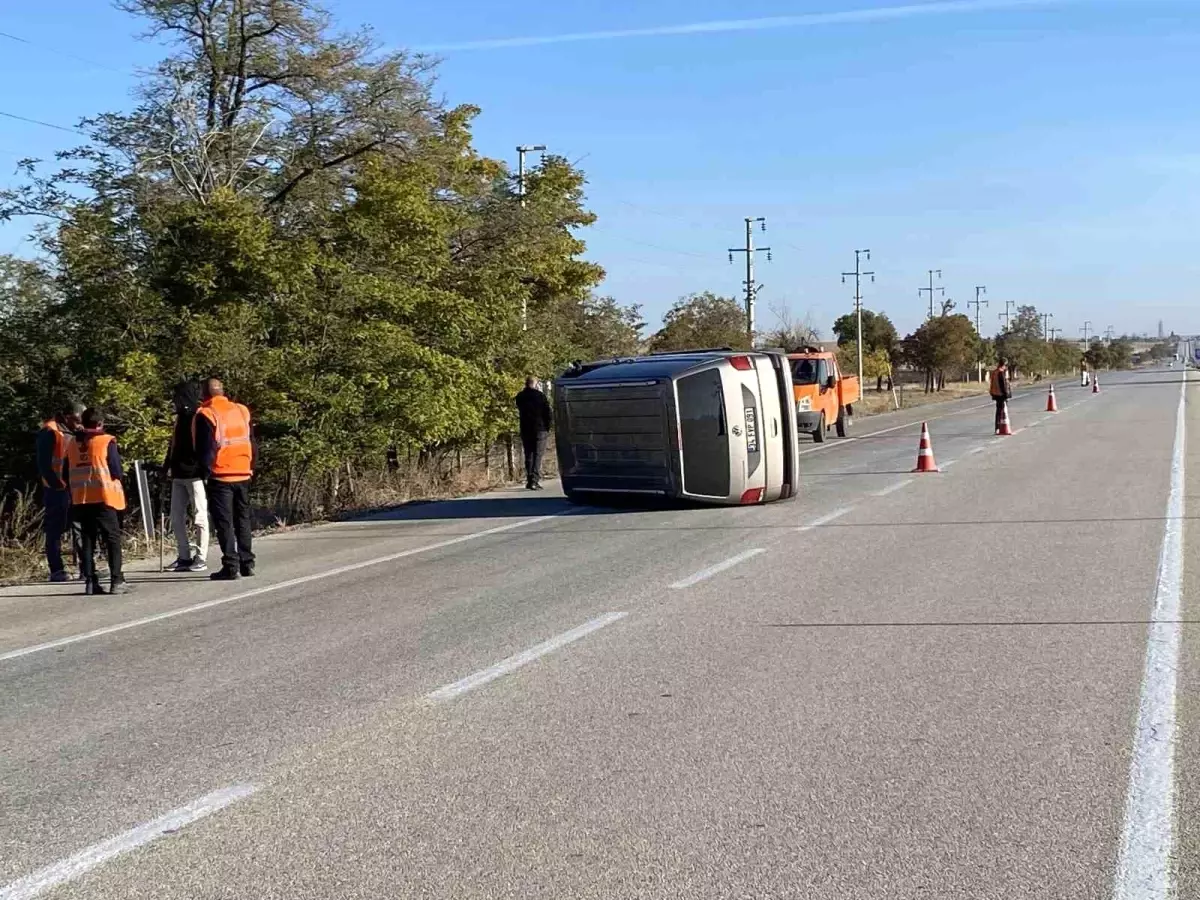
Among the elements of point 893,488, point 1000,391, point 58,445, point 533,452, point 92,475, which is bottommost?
point 893,488

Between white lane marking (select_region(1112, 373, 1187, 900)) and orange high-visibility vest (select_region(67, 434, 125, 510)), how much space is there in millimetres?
8065

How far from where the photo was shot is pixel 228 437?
35.9ft

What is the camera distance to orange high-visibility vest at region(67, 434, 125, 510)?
10438 millimetres

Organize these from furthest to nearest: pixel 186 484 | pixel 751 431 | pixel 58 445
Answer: pixel 751 431
pixel 58 445
pixel 186 484

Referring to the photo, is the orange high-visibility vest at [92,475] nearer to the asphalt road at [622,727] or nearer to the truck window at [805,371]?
the asphalt road at [622,727]

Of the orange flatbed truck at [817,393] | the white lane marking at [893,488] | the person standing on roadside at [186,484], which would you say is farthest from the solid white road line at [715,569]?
the orange flatbed truck at [817,393]

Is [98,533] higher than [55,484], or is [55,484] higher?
[55,484]

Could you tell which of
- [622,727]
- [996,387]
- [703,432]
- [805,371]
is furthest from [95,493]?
[996,387]

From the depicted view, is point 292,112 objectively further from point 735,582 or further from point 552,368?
point 735,582

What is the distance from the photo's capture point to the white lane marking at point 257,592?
838cm

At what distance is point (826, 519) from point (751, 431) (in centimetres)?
162

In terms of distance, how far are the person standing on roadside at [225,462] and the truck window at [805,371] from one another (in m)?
20.7

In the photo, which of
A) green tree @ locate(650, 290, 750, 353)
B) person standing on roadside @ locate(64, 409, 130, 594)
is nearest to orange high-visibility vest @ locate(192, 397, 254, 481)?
person standing on roadside @ locate(64, 409, 130, 594)

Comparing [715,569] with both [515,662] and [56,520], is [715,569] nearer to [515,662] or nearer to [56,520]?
[515,662]
